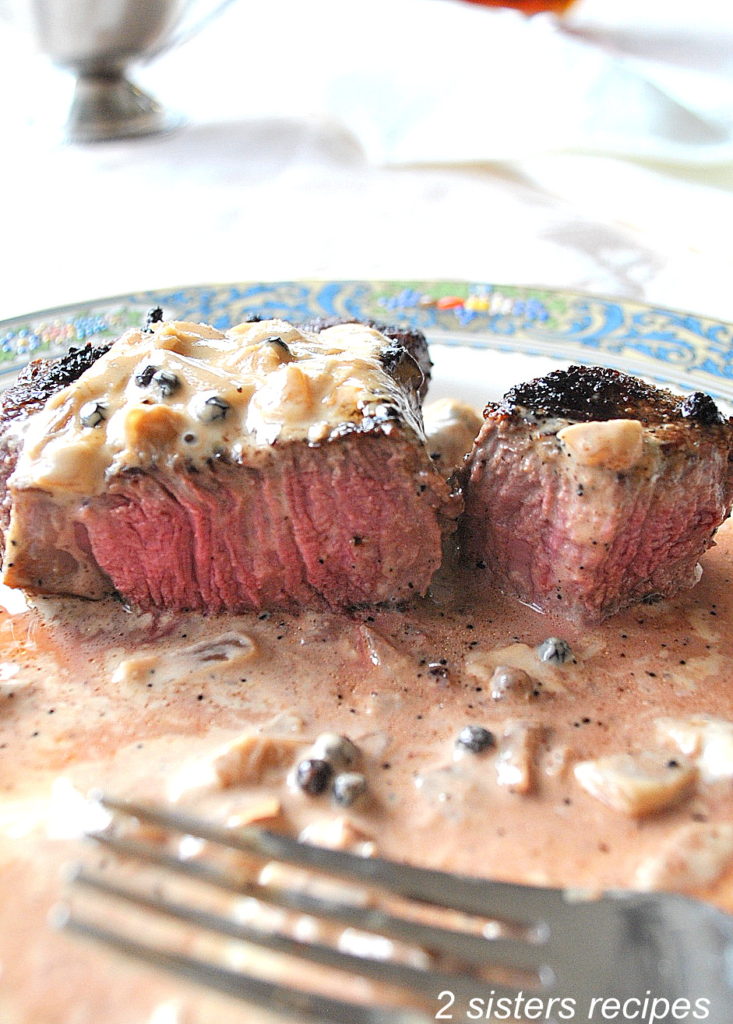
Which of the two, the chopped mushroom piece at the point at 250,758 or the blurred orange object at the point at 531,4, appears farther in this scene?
the blurred orange object at the point at 531,4

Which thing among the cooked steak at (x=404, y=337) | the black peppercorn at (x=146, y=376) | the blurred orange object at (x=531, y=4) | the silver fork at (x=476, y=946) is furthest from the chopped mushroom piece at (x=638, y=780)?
the blurred orange object at (x=531, y=4)

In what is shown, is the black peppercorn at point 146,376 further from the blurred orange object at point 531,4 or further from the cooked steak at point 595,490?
the blurred orange object at point 531,4

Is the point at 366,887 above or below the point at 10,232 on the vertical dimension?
below

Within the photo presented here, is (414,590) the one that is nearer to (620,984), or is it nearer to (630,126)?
(620,984)

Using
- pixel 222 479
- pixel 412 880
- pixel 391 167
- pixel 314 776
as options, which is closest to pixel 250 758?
pixel 314 776

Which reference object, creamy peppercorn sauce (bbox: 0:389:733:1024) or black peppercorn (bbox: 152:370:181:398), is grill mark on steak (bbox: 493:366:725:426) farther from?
black peppercorn (bbox: 152:370:181:398)

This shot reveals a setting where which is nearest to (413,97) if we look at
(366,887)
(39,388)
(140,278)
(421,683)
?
(140,278)
